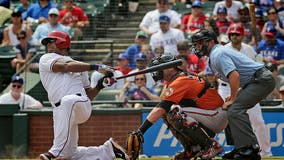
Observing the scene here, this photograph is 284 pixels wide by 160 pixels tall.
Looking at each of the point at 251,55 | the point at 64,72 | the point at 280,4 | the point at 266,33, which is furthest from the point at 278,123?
the point at 64,72

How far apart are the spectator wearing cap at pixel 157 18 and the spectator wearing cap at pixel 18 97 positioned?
3137mm

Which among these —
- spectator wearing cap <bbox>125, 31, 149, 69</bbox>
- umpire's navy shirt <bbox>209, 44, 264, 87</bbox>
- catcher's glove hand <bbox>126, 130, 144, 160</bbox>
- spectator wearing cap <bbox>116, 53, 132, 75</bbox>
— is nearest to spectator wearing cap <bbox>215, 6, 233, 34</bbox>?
spectator wearing cap <bbox>125, 31, 149, 69</bbox>

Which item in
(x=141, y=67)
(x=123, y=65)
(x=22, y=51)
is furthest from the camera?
(x=22, y=51)

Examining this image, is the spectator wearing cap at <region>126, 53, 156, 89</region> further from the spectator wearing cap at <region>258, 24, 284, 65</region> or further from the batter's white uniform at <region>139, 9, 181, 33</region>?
the spectator wearing cap at <region>258, 24, 284, 65</region>

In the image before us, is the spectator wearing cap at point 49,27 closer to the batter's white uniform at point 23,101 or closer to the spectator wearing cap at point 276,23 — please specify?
the batter's white uniform at point 23,101

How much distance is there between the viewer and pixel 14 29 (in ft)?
53.6

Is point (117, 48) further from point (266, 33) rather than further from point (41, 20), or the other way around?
point (266, 33)

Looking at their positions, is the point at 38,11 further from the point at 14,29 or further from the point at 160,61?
the point at 160,61

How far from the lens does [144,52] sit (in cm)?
1479

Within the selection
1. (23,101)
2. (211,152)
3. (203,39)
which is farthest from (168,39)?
(211,152)

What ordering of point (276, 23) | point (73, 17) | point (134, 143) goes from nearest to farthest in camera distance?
point (134, 143) < point (276, 23) < point (73, 17)

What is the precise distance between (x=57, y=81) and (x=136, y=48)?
20.8 feet

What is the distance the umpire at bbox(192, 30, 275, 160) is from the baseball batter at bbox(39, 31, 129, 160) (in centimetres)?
129

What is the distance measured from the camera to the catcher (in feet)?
29.3
